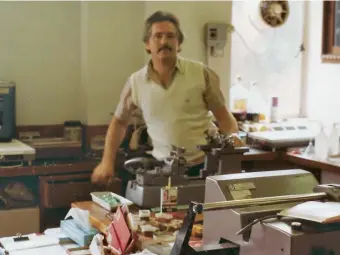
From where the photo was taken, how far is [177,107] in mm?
3297

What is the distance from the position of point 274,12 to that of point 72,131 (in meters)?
1.97

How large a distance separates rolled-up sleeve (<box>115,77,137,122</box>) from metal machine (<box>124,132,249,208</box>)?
507mm

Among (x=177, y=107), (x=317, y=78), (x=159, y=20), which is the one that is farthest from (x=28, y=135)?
(x=317, y=78)

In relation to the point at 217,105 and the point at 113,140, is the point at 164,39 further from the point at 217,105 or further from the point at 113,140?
the point at 113,140

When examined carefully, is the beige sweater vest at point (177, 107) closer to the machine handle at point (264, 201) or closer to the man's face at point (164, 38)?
the man's face at point (164, 38)

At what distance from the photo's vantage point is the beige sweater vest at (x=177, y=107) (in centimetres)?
329

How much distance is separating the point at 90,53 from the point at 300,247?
2.90m

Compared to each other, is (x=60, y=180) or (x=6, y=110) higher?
(x=6, y=110)

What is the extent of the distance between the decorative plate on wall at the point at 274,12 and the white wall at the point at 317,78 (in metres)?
0.32

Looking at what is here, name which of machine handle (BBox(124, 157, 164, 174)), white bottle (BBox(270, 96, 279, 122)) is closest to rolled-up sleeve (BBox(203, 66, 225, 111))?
machine handle (BBox(124, 157, 164, 174))

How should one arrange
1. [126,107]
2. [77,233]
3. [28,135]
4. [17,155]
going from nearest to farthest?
1. [77,233]
2. [126,107]
3. [17,155]
4. [28,135]

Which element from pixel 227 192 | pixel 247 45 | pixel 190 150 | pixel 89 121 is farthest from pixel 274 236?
pixel 247 45

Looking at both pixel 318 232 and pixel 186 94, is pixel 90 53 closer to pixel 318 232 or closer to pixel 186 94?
pixel 186 94

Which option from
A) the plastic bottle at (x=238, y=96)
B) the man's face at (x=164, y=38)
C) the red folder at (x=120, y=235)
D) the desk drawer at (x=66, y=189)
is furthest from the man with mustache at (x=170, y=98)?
the plastic bottle at (x=238, y=96)
